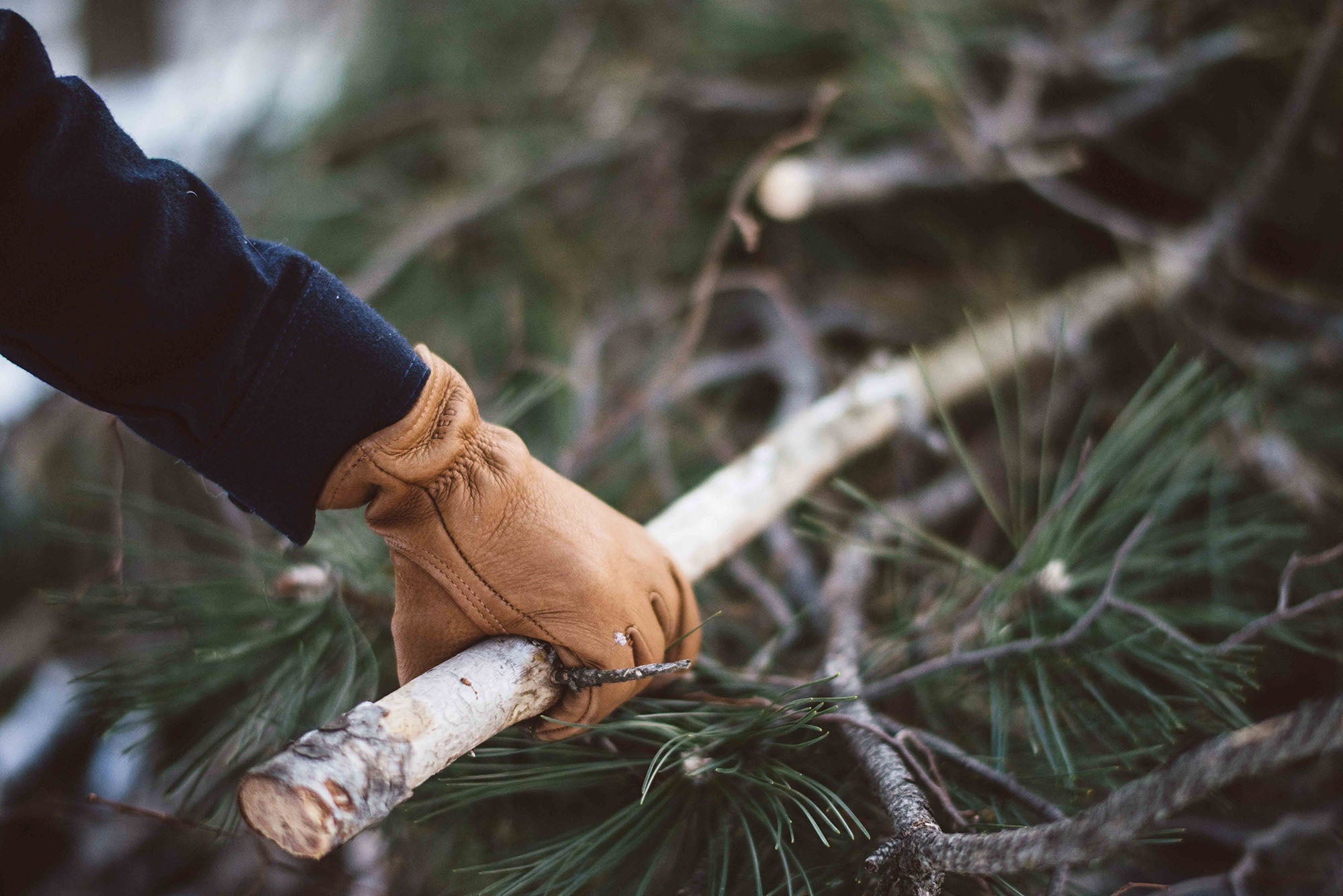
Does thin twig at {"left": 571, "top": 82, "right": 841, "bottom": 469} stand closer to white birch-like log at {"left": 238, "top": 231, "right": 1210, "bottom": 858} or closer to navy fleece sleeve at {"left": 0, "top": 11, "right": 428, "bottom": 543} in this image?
white birch-like log at {"left": 238, "top": 231, "right": 1210, "bottom": 858}

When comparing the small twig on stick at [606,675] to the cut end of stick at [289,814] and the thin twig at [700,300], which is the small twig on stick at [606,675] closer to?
the cut end of stick at [289,814]

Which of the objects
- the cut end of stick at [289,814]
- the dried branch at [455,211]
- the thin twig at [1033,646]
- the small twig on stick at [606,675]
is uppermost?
the dried branch at [455,211]

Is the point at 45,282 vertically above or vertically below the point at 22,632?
above

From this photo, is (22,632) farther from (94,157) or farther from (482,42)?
(482,42)

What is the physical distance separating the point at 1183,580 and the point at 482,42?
1.59m

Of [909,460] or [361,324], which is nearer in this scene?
[361,324]

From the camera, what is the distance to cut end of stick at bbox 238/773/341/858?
0.32m

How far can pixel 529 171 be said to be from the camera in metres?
1.23

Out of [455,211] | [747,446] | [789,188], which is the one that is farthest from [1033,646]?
[455,211]

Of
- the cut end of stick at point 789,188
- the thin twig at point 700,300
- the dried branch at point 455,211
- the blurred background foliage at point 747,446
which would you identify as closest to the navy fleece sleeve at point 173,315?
the blurred background foliage at point 747,446

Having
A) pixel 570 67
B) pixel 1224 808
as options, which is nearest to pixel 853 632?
pixel 1224 808

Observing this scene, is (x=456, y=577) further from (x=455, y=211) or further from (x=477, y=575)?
(x=455, y=211)

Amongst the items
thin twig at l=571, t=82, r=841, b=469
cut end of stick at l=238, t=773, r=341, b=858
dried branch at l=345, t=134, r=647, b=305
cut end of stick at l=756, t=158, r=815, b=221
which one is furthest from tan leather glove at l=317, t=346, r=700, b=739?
cut end of stick at l=756, t=158, r=815, b=221

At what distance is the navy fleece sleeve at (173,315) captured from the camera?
1.22 ft
